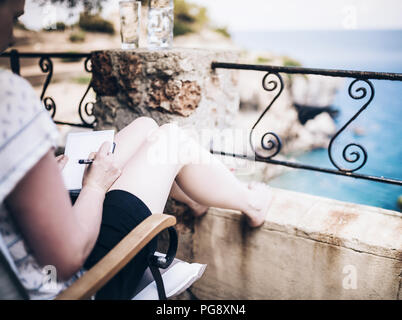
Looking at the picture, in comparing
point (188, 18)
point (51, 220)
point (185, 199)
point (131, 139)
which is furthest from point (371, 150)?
point (188, 18)

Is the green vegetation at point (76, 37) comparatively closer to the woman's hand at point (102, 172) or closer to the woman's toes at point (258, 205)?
the woman's toes at point (258, 205)

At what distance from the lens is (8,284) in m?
0.75

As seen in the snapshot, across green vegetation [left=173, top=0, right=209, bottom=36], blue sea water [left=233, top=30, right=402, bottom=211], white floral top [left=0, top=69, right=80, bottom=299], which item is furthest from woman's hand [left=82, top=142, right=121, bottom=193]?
green vegetation [left=173, top=0, right=209, bottom=36]

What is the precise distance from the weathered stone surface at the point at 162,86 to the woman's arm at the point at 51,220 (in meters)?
0.86

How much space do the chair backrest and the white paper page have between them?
40cm

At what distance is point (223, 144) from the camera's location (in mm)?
1936

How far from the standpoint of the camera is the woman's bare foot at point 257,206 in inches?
57.7

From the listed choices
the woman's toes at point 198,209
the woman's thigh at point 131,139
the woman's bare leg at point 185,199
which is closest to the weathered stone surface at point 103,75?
the woman's thigh at point 131,139

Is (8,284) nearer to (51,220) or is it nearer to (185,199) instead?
(51,220)

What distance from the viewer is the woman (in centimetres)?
67
